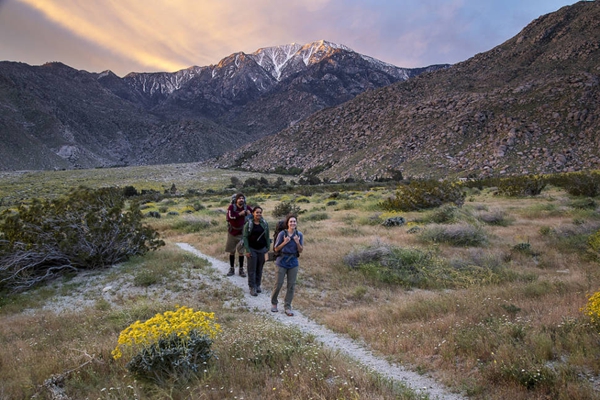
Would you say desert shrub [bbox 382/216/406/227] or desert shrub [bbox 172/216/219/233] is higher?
desert shrub [bbox 382/216/406/227]

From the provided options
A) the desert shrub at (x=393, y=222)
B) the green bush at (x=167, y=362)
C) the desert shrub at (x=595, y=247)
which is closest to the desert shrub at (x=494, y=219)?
the desert shrub at (x=393, y=222)

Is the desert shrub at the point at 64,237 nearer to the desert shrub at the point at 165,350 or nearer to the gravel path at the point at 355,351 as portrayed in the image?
the gravel path at the point at 355,351

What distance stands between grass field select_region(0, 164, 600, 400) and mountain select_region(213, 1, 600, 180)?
37641mm

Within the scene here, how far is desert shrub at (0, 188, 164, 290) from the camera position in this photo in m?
8.73

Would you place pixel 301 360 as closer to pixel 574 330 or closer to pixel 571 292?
pixel 574 330

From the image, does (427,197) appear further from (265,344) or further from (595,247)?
(265,344)

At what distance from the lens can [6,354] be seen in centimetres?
470

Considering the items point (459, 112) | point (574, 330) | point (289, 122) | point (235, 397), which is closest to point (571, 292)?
point (574, 330)

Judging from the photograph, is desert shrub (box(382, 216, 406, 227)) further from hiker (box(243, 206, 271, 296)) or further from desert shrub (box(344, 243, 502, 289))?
hiker (box(243, 206, 271, 296))

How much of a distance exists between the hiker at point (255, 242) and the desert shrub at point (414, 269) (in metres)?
2.94

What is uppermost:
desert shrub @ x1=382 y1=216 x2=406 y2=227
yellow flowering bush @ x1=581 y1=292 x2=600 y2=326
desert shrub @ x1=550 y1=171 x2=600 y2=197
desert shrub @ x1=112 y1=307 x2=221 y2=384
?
desert shrub @ x1=550 y1=171 x2=600 y2=197

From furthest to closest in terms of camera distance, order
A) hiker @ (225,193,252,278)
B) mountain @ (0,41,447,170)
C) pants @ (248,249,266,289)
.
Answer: mountain @ (0,41,447,170) → hiker @ (225,193,252,278) → pants @ (248,249,266,289)

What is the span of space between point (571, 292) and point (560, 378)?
11.3 ft

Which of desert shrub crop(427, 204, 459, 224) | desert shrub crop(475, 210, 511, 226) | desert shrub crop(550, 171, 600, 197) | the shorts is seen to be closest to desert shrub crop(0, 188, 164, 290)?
the shorts
